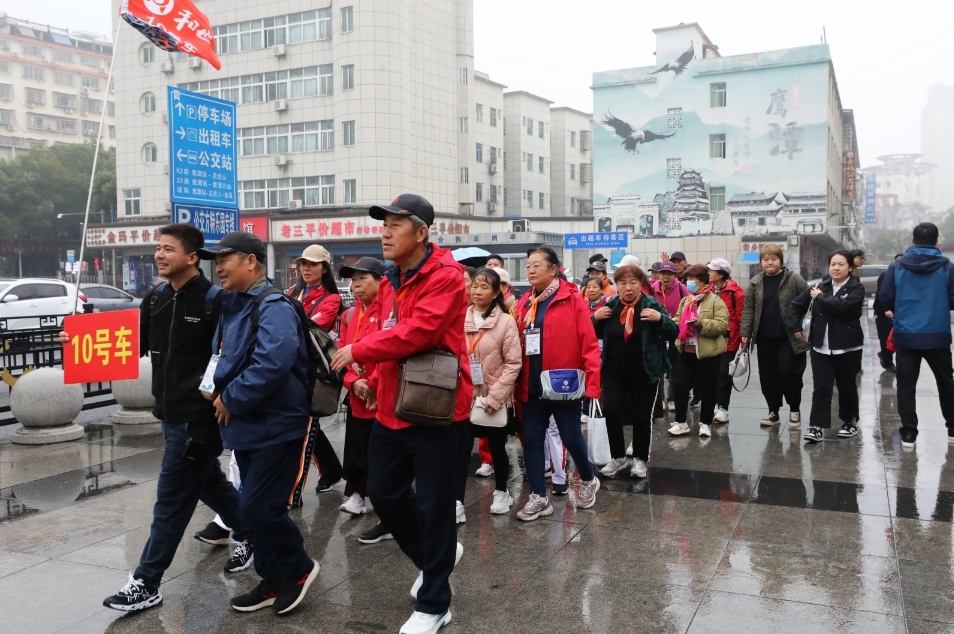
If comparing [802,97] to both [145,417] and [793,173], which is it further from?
[145,417]

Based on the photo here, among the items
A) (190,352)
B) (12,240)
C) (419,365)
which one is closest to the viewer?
(419,365)

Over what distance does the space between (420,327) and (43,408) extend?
235 inches

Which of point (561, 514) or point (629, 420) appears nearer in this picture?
point (561, 514)

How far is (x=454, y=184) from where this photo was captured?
45.4 metres

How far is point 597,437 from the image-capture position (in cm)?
592

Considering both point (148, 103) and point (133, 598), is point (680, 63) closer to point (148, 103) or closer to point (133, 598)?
point (148, 103)

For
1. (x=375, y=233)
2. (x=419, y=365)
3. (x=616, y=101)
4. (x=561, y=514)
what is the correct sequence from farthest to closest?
(x=616, y=101) → (x=375, y=233) → (x=561, y=514) → (x=419, y=365)

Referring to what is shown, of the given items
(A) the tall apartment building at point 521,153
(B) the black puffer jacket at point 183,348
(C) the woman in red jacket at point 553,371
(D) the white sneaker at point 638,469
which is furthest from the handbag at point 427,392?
(A) the tall apartment building at point 521,153

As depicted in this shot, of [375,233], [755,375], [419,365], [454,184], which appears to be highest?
[454,184]

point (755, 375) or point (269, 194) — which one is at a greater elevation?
point (269, 194)

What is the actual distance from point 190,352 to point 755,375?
10.3 m

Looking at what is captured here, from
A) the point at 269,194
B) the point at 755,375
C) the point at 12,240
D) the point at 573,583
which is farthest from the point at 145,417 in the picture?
the point at 12,240

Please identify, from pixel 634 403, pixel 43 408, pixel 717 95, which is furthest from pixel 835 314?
pixel 717 95

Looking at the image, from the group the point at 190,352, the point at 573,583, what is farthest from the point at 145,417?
the point at 573,583
